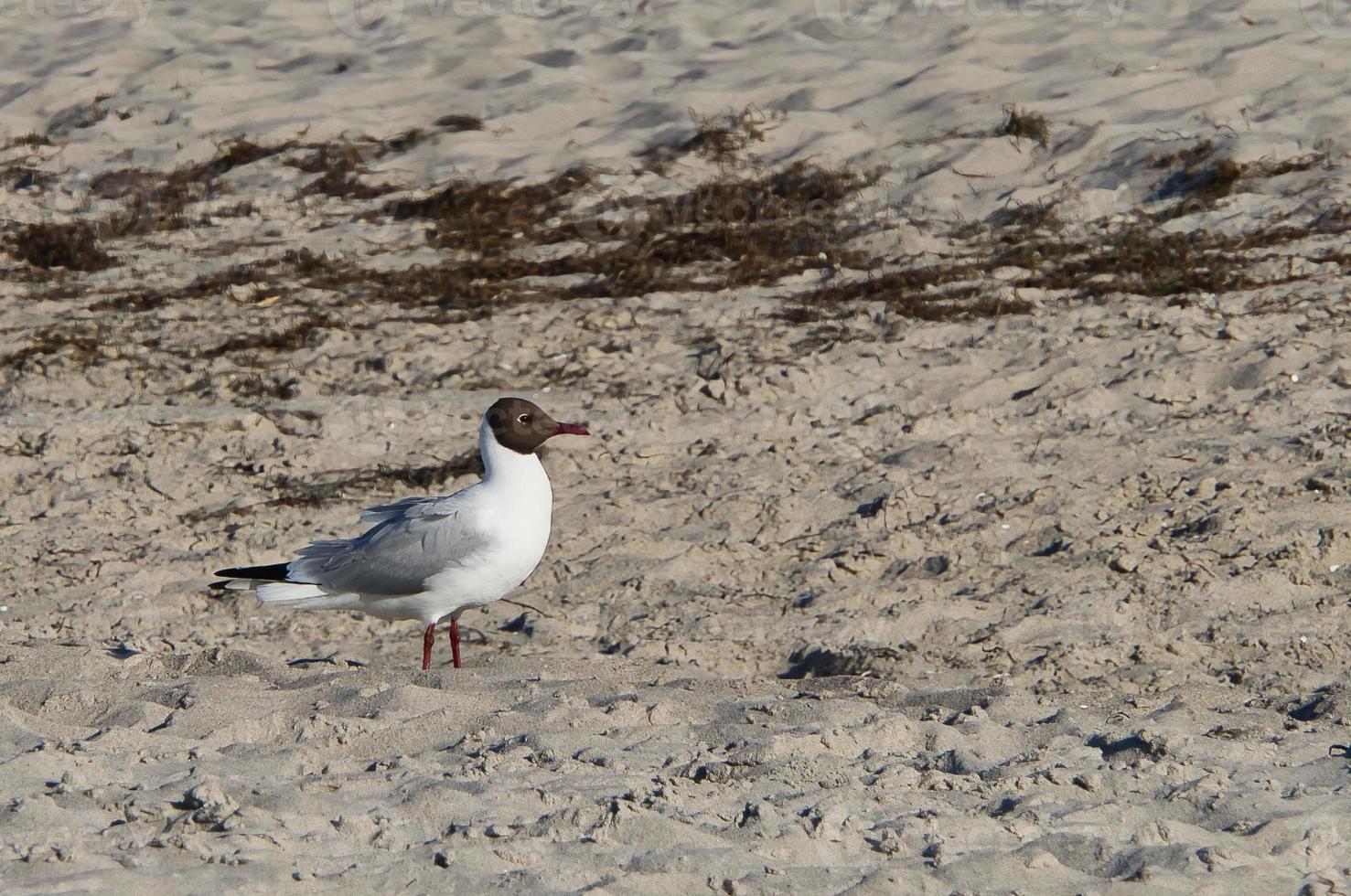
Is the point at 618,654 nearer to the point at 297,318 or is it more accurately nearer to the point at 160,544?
the point at 160,544

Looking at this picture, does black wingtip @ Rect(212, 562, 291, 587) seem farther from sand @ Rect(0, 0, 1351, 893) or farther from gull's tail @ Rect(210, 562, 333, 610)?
sand @ Rect(0, 0, 1351, 893)

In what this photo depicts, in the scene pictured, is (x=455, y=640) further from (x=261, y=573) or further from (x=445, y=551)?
(x=261, y=573)

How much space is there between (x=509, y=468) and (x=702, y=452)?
176 cm

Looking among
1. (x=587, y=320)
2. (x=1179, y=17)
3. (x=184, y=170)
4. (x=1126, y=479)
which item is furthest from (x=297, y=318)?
(x=1179, y=17)

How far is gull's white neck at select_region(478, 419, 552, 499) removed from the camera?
5.59m

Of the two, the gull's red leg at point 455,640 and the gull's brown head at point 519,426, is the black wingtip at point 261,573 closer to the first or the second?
the gull's red leg at point 455,640

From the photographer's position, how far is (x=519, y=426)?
5.61 meters

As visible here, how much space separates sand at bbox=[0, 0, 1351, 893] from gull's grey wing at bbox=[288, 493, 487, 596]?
34 centimetres

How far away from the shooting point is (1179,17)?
36.7ft

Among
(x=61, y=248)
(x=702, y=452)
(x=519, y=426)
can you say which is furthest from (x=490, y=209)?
(x=519, y=426)

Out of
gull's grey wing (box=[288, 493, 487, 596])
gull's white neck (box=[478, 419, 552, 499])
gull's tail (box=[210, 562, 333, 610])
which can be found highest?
gull's white neck (box=[478, 419, 552, 499])

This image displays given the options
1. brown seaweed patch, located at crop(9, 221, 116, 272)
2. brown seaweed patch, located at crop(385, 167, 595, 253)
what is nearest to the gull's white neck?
brown seaweed patch, located at crop(385, 167, 595, 253)

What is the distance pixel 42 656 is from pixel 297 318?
3737 millimetres

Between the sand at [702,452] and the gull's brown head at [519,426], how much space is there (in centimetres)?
73
